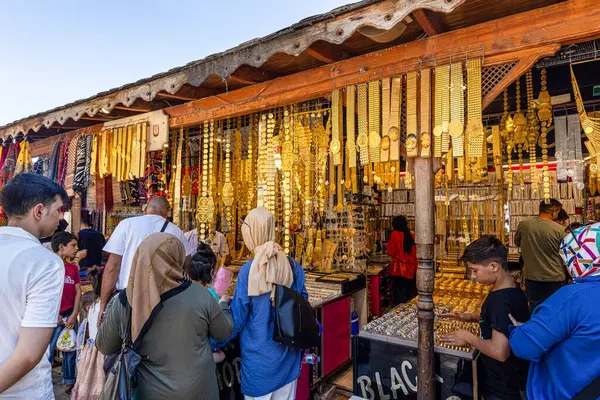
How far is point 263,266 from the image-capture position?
2301 millimetres

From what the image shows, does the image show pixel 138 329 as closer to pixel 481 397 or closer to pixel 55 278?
pixel 55 278

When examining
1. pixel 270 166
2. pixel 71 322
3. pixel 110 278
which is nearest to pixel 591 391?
pixel 270 166

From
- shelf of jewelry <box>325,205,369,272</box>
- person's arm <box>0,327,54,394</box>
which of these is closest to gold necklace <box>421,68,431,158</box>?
person's arm <box>0,327,54,394</box>

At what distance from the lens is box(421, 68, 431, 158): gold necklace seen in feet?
7.89

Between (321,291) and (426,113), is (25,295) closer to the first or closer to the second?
(426,113)

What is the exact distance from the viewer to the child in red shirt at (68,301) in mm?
3697

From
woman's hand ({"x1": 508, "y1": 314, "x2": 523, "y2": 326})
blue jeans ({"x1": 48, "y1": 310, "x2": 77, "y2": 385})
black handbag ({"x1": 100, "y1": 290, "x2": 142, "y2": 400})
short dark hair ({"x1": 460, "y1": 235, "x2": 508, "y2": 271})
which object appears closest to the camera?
black handbag ({"x1": 100, "y1": 290, "x2": 142, "y2": 400})

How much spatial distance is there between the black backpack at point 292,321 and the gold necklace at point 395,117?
3.98 ft

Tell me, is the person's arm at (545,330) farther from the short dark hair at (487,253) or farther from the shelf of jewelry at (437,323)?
the shelf of jewelry at (437,323)

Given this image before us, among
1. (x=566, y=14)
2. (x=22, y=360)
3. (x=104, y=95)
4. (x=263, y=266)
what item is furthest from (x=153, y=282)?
(x=104, y=95)

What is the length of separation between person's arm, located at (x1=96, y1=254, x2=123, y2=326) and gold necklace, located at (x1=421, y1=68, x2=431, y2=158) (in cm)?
270

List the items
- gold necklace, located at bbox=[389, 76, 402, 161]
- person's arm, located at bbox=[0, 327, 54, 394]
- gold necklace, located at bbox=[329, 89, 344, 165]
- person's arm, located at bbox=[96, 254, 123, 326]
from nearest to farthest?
person's arm, located at bbox=[0, 327, 54, 394] < gold necklace, located at bbox=[389, 76, 402, 161] < gold necklace, located at bbox=[329, 89, 344, 165] < person's arm, located at bbox=[96, 254, 123, 326]

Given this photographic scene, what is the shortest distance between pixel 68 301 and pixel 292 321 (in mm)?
2944

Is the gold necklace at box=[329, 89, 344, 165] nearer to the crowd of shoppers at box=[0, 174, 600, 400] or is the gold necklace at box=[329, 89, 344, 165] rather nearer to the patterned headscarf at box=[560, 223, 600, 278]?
the crowd of shoppers at box=[0, 174, 600, 400]
